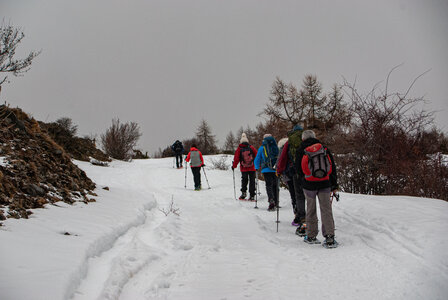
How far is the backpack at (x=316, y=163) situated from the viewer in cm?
519

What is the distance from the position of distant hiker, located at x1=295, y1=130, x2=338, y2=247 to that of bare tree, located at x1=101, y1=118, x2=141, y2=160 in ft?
86.1

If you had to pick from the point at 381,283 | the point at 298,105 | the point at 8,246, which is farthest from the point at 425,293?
the point at 298,105

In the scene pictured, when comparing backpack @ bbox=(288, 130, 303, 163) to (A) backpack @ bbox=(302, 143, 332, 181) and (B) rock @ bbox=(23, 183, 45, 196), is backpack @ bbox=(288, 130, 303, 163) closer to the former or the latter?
(A) backpack @ bbox=(302, 143, 332, 181)

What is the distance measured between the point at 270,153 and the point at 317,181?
138 inches

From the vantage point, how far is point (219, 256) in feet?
15.0

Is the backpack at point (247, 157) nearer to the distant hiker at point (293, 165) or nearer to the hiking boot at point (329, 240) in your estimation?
the distant hiker at point (293, 165)

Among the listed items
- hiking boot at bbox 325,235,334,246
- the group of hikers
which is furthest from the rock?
hiking boot at bbox 325,235,334,246

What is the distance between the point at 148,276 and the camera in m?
3.67

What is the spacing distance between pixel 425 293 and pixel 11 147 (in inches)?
297

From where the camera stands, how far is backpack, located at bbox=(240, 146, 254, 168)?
10.0 m

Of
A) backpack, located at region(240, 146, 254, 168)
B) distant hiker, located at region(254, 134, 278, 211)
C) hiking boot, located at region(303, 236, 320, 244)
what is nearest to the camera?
hiking boot, located at region(303, 236, 320, 244)

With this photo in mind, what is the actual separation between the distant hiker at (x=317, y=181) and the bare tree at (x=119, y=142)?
26237mm

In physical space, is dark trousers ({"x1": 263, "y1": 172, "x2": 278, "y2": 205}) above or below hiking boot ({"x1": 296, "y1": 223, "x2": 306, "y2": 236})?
above

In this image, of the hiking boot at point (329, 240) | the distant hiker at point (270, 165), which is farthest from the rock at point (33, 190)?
the distant hiker at point (270, 165)
